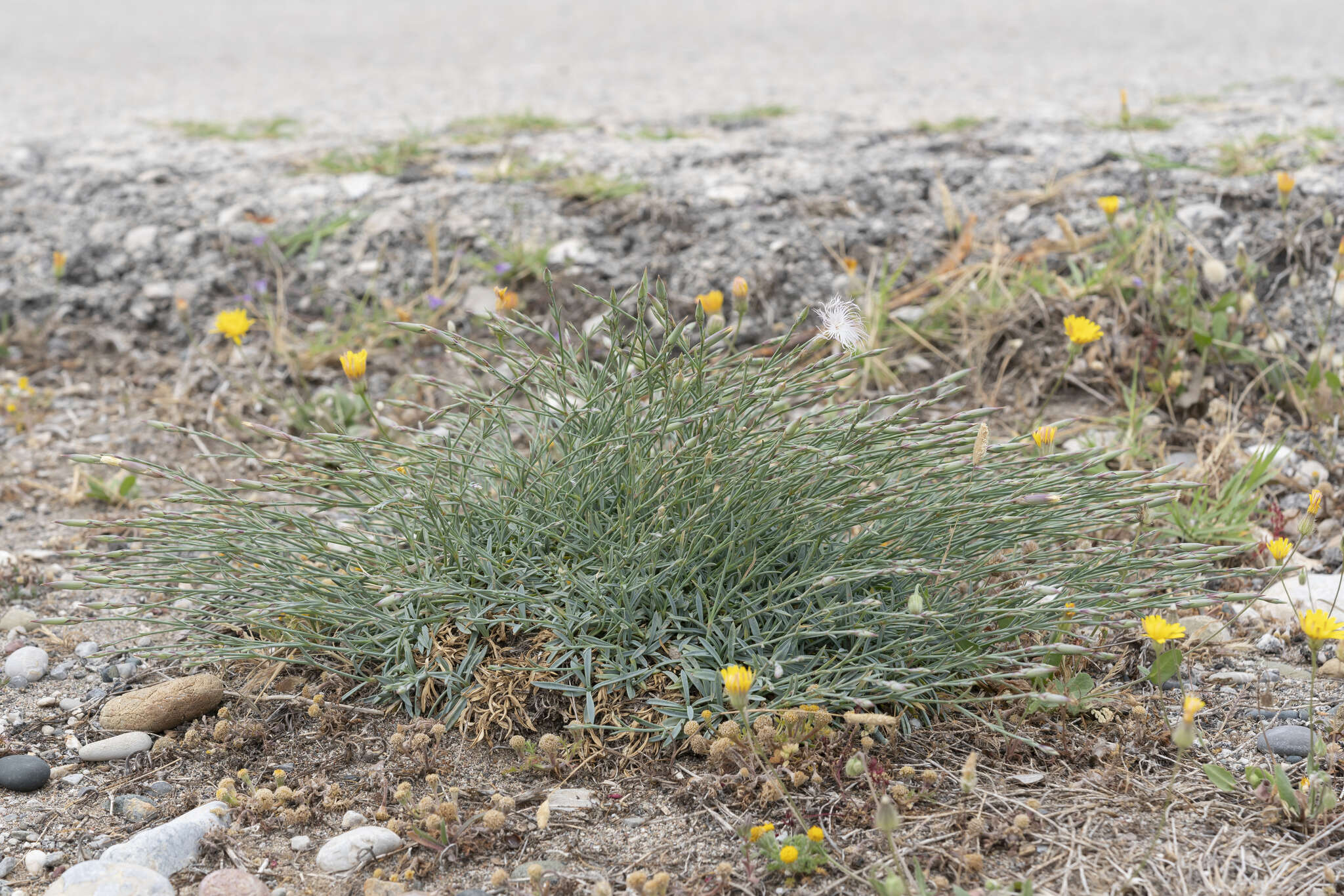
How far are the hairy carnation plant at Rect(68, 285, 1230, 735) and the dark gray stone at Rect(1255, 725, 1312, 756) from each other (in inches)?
12.8

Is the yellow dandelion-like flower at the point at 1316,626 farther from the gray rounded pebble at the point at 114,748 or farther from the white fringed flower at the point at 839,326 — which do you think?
the gray rounded pebble at the point at 114,748

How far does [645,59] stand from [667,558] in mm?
6557

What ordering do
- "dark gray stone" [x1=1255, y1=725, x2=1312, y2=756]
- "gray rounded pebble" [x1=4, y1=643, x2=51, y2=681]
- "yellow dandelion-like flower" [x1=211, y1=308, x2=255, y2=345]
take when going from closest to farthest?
"dark gray stone" [x1=1255, y1=725, x2=1312, y2=756] → "gray rounded pebble" [x1=4, y1=643, x2=51, y2=681] → "yellow dandelion-like flower" [x1=211, y1=308, x2=255, y2=345]

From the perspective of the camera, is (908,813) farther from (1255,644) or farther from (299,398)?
(299,398)

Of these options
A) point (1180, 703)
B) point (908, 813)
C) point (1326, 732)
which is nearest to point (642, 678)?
point (908, 813)

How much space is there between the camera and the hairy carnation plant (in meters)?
2.04

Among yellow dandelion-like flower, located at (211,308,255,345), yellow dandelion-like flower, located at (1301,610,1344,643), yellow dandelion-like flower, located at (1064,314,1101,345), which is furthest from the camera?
yellow dandelion-like flower, located at (211,308,255,345)

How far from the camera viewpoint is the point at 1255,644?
2.41 metres

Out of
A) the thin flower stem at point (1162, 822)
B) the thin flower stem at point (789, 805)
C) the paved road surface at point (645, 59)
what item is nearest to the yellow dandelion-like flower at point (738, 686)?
the thin flower stem at point (789, 805)

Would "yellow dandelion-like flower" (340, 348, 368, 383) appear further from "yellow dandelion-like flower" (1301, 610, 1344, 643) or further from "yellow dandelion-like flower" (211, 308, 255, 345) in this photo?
"yellow dandelion-like flower" (1301, 610, 1344, 643)

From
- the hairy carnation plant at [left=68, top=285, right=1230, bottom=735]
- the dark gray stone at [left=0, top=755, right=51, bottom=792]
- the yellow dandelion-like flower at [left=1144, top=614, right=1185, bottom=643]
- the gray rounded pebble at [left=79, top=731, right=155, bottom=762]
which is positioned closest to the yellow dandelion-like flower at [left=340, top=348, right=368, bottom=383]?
the hairy carnation plant at [left=68, top=285, right=1230, bottom=735]

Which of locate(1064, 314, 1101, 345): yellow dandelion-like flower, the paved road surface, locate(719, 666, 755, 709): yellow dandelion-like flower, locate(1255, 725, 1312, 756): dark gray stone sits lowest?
locate(1255, 725, 1312, 756): dark gray stone

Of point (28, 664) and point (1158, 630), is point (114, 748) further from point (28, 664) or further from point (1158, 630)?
point (1158, 630)

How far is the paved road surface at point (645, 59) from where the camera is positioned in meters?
5.93
